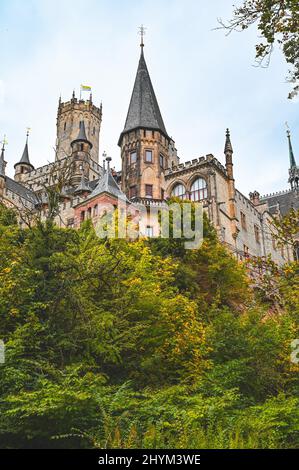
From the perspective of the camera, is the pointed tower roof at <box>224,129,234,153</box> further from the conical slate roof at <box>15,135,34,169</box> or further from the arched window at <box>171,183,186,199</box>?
the conical slate roof at <box>15,135,34,169</box>

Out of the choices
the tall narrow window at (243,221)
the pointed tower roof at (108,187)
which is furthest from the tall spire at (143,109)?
the tall narrow window at (243,221)

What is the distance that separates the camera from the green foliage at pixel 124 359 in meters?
12.7

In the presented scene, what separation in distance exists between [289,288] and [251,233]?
3552 cm

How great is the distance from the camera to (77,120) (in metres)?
84.8

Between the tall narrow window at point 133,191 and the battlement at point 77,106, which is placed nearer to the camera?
the tall narrow window at point 133,191

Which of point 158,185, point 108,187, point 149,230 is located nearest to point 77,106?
point 158,185

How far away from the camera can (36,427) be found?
13.1m

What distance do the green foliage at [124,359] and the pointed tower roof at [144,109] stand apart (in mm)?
25718

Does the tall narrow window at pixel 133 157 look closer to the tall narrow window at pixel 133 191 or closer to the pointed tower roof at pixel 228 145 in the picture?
the tall narrow window at pixel 133 191

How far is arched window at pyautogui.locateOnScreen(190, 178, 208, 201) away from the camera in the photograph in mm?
43906

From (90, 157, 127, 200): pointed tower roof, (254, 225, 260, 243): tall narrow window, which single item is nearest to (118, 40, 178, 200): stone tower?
(90, 157, 127, 200): pointed tower roof

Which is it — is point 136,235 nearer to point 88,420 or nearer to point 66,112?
point 88,420

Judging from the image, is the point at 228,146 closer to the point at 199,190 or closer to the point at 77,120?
the point at 199,190
